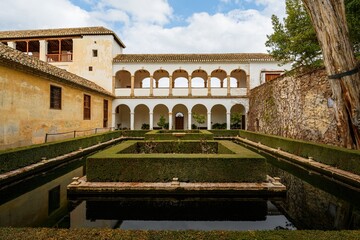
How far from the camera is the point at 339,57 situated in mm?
7238

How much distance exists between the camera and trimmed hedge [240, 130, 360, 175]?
7207 millimetres

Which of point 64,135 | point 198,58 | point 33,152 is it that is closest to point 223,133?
point 198,58

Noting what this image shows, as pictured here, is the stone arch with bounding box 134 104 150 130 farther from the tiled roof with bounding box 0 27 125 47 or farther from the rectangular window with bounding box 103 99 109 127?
the tiled roof with bounding box 0 27 125 47

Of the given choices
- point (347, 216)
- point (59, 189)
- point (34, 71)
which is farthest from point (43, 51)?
point (347, 216)

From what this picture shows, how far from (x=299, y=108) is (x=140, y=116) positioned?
59.3 feet

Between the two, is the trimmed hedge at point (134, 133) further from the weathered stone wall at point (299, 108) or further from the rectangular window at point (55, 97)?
the weathered stone wall at point (299, 108)

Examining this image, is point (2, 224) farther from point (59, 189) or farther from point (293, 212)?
point (293, 212)

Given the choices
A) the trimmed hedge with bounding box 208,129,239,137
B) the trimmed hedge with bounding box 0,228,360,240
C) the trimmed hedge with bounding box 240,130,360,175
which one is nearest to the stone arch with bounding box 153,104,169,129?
the trimmed hedge with bounding box 208,129,239,137

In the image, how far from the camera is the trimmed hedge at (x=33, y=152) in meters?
7.09

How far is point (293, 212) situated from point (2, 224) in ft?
18.9

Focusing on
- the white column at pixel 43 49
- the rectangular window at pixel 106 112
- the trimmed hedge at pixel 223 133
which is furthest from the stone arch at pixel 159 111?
the white column at pixel 43 49

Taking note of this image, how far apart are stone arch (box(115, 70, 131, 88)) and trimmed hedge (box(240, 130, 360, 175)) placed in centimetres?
1911

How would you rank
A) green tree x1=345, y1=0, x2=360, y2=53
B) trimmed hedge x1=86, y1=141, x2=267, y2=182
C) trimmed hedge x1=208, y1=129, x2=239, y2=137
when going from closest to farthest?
trimmed hedge x1=86, y1=141, x2=267, y2=182, green tree x1=345, y1=0, x2=360, y2=53, trimmed hedge x1=208, y1=129, x2=239, y2=137

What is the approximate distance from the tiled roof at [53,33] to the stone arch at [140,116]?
29.0 ft
